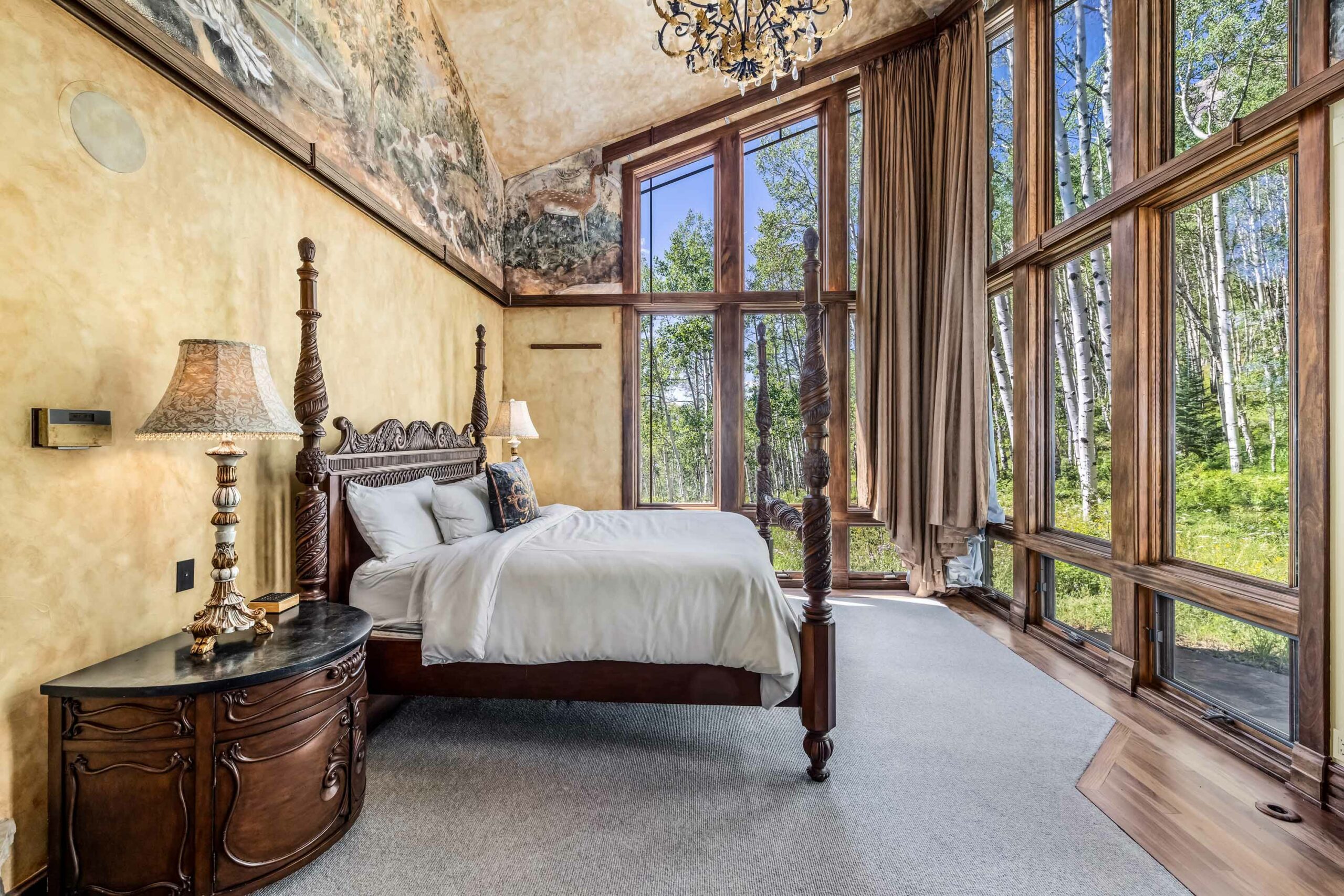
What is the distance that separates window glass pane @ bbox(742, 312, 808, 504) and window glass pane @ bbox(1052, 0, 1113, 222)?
7.03 feet

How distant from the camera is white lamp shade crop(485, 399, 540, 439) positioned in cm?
449

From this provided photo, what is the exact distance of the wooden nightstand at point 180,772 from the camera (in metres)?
1.50

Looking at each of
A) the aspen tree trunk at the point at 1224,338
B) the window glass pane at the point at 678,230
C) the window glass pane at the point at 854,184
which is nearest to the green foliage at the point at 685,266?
the window glass pane at the point at 678,230

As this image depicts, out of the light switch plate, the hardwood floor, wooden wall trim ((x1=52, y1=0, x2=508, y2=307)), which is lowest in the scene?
the hardwood floor

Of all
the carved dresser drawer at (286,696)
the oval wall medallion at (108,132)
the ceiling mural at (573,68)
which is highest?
the ceiling mural at (573,68)

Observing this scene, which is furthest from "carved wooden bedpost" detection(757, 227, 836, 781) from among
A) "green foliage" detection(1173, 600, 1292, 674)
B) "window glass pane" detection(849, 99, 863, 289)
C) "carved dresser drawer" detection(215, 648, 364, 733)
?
"window glass pane" detection(849, 99, 863, 289)

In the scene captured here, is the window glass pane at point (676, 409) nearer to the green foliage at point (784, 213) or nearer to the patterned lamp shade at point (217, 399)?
the green foliage at point (784, 213)

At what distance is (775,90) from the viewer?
493 centimetres

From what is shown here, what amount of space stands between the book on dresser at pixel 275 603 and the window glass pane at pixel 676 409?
3378 mm

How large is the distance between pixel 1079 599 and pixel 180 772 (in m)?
4.34

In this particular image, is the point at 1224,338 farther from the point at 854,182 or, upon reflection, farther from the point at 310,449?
the point at 310,449

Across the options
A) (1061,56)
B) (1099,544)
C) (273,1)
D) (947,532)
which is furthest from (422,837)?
(1061,56)

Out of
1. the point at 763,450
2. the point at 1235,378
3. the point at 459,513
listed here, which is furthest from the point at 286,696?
the point at 1235,378

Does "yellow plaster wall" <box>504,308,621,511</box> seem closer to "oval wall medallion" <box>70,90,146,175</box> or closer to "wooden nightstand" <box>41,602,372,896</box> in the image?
"oval wall medallion" <box>70,90,146,175</box>
